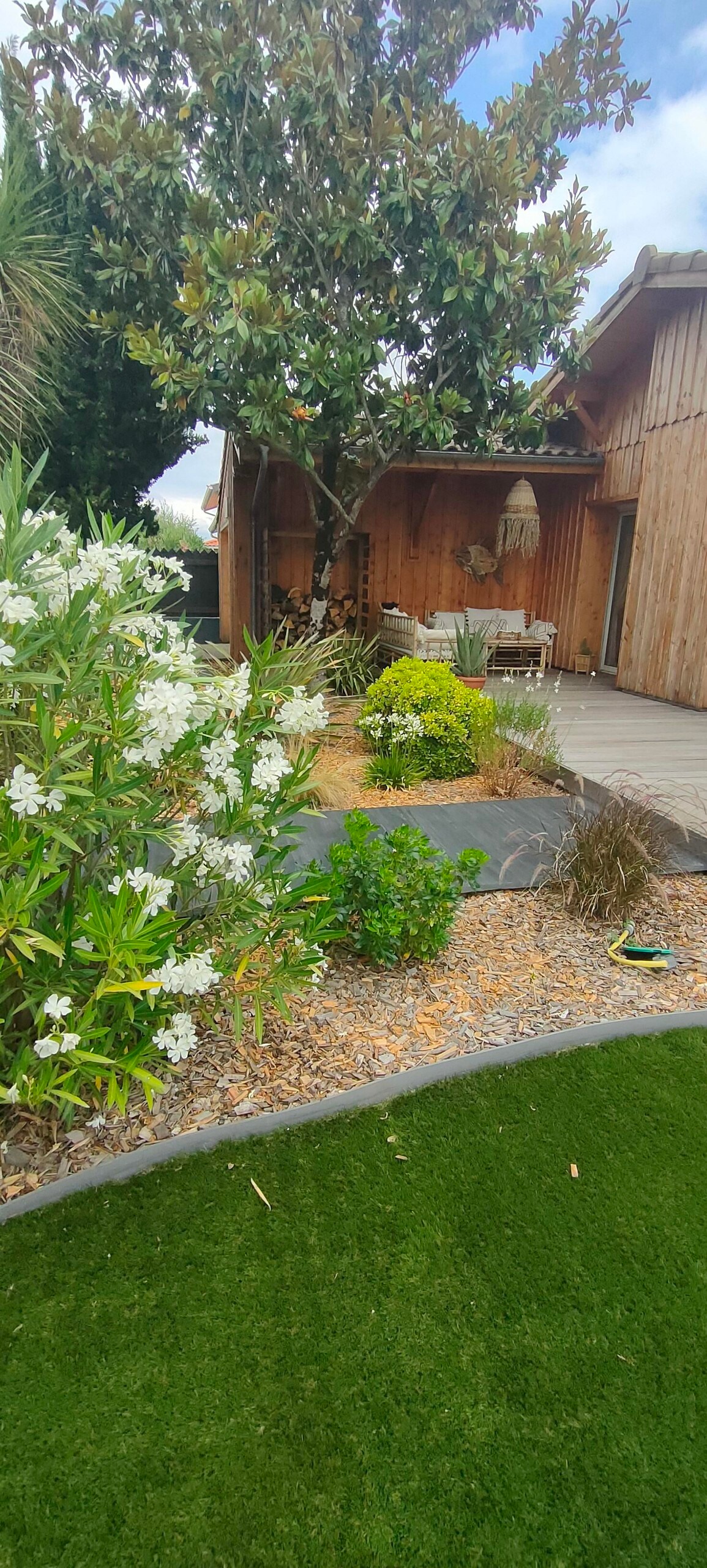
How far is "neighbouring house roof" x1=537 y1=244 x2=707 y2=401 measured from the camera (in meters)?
7.02

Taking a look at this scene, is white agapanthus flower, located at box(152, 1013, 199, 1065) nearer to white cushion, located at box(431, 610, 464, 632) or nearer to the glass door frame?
white cushion, located at box(431, 610, 464, 632)

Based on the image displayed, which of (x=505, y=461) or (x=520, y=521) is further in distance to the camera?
(x=520, y=521)

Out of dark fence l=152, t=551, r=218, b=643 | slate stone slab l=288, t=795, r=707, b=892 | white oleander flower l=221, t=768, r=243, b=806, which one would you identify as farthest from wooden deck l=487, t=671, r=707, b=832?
dark fence l=152, t=551, r=218, b=643

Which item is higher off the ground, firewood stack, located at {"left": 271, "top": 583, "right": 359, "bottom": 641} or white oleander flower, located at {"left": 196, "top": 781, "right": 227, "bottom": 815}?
firewood stack, located at {"left": 271, "top": 583, "right": 359, "bottom": 641}

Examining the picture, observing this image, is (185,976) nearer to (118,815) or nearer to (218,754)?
(118,815)

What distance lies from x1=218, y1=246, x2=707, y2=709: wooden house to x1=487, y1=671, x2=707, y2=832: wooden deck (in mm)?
598

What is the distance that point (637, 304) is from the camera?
782 cm

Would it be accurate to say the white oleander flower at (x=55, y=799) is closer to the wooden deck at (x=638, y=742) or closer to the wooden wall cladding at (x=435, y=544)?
the wooden deck at (x=638, y=742)

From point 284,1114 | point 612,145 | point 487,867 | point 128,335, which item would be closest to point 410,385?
point 128,335

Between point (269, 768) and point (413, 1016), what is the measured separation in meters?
1.18

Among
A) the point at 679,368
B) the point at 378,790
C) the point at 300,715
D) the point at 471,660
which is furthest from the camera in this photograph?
the point at 679,368

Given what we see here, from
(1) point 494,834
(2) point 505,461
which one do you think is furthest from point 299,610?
(1) point 494,834

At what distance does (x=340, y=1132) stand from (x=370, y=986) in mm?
679

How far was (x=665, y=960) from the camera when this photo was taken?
10.2 ft
